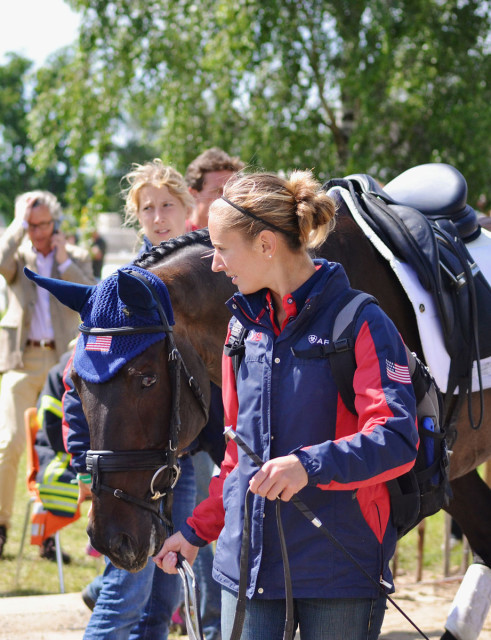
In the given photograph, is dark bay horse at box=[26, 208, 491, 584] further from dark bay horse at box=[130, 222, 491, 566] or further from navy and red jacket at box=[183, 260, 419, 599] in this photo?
navy and red jacket at box=[183, 260, 419, 599]

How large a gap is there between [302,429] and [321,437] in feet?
0.17

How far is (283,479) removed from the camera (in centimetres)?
197

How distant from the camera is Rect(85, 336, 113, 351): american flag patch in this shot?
8.77 ft

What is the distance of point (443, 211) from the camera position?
149 inches

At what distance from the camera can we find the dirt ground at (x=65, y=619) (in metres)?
4.46

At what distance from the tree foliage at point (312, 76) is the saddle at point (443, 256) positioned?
26.1 ft

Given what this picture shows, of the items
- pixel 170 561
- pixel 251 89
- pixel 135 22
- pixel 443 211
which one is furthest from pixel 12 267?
pixel 135 22

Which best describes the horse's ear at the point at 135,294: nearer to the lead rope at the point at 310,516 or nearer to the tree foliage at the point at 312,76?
the lead rope at the point at 310,516

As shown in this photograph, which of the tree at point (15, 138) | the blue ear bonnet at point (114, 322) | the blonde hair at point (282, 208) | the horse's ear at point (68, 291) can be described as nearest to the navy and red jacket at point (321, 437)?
the blonde hair at point (282, 208)

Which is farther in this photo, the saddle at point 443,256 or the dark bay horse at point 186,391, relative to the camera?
the saddle at point 443,256

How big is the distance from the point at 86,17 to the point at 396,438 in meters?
12.9

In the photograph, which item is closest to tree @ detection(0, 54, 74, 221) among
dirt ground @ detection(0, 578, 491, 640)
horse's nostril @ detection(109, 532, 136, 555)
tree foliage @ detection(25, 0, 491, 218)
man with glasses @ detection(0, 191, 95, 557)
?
Result: tree foliage @ detection(25, 0, 491, 218)

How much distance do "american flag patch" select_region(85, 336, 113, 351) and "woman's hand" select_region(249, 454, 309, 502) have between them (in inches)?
34.1

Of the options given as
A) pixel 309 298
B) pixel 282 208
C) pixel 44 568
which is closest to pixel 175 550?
pixel 309 298
